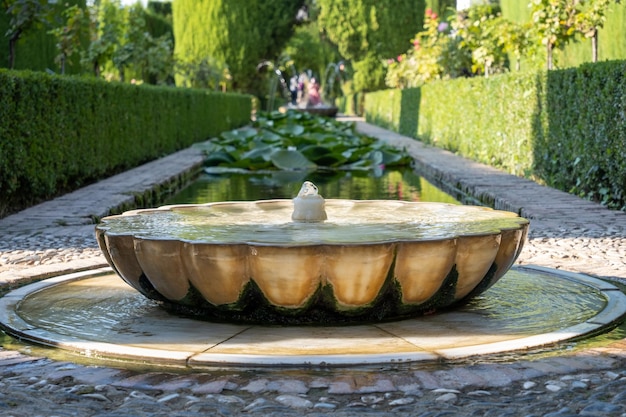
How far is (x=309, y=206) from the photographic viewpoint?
454cm

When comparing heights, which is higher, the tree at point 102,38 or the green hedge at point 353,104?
the tree at point 102,38

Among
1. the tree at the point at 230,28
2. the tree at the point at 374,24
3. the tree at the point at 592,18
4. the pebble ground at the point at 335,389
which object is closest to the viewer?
the pebble ground at the point at 335,389

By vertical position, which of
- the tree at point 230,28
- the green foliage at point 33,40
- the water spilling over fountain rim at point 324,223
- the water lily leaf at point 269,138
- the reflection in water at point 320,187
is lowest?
the reflection in water at point 320,187

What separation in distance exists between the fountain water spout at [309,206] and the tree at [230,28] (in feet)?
108

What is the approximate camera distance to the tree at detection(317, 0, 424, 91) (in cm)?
3866

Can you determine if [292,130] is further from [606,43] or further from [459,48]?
[606,43]

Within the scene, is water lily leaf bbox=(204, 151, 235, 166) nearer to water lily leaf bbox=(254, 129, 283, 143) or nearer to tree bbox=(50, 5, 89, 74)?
water lily leaf bbox=(254, 129, 283, 143)

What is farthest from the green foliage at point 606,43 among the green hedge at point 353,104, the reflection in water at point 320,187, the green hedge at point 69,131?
the green hedge at point 353,104

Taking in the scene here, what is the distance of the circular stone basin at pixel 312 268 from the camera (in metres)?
3.60

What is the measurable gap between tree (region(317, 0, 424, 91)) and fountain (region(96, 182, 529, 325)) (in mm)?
35258

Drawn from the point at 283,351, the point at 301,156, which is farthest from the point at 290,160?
the point at 283,351

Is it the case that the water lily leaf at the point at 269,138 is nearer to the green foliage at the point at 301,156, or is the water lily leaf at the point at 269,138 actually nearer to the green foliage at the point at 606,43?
the green foliage at the point at 301,156

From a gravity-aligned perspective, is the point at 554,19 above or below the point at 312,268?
above

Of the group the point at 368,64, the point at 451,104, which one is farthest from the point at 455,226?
the point at 368,64
